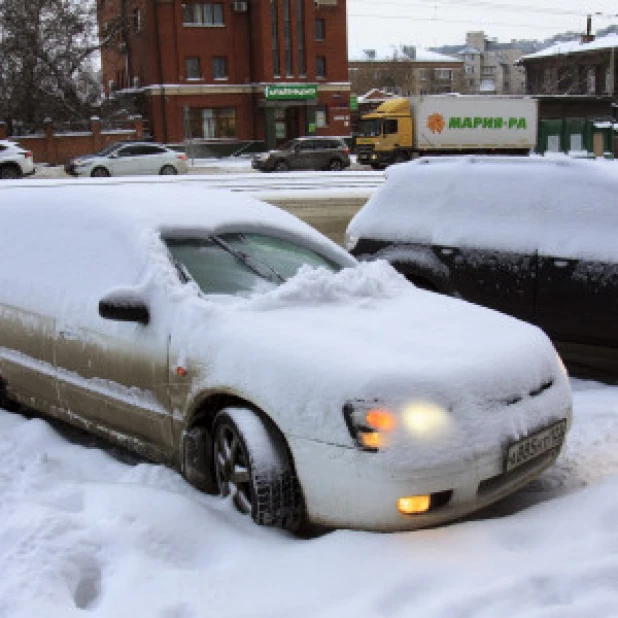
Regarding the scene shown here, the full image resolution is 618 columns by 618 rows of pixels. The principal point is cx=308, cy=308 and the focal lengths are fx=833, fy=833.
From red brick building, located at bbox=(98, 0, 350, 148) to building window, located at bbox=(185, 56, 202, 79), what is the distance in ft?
0.20

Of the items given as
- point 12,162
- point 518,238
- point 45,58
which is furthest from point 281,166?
point 518,238

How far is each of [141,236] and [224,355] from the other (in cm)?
110

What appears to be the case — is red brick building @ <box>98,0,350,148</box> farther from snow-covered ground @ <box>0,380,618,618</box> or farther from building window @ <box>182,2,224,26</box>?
snow-covered ground @ <box>0,380,618,618</box>

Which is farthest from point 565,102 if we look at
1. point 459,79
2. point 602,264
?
point 459,79

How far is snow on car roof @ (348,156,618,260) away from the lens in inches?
246

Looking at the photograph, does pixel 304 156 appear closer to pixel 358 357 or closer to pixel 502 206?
pixel 502 206

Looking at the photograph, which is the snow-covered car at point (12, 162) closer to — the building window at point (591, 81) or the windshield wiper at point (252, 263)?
the windshield wiper at point (252, 263)

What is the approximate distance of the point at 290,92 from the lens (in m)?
50.8

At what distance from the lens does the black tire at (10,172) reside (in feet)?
96.1

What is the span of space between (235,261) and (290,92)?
158 ft

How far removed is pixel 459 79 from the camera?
108m

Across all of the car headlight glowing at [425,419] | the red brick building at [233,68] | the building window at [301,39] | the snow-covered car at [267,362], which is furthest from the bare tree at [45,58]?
the car headlight glowing at [425,419]

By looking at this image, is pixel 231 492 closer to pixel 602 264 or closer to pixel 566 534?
pixel 566 534

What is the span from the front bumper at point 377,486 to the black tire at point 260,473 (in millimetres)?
74
